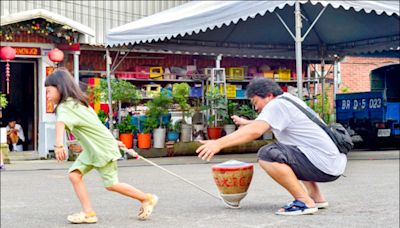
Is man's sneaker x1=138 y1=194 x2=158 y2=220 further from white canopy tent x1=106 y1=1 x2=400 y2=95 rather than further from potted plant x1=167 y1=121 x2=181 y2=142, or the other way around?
potted plant x1=167 y1=121 x2=181 y2=142

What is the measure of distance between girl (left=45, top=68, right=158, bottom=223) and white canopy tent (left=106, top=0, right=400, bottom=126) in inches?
245

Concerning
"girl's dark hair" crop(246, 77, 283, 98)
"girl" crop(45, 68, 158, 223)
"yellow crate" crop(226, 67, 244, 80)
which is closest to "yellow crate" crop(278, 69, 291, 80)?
"yellow crate" crop(226, 67, 244, 80)

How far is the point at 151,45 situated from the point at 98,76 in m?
3.39

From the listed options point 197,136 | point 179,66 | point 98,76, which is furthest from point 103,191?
point 179,66

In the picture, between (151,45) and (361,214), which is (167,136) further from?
(361,214)

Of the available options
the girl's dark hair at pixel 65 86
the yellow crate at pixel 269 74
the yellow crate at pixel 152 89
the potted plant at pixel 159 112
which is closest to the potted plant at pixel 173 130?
the potted plant at pixel 159 112

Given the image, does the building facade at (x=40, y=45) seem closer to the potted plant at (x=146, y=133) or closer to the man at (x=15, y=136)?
the man at (x=15, y=136)

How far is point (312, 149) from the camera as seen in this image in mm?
7172

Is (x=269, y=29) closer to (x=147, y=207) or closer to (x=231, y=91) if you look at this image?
(x=231, y=91)

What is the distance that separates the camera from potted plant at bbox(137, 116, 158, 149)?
637 inches

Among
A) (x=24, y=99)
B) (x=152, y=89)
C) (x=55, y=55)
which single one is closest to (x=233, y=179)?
(x=55, y=55)

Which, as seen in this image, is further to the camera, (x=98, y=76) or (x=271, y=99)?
(x=98, y=76)

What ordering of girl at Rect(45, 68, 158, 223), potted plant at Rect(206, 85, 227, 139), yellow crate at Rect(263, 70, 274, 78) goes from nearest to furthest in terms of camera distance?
girl at Rect(45, 68, 158, 223) < potted plant at Rect(206, 85, 227, 139) < yellow crate at Rect(263, 70, 274, 78)

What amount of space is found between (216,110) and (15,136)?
187 inches
